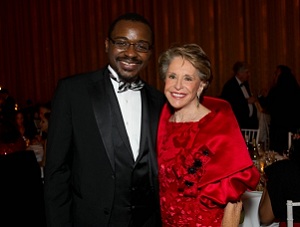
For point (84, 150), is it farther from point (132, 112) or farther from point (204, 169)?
point (204, 169)

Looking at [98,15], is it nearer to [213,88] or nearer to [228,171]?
[213,88]

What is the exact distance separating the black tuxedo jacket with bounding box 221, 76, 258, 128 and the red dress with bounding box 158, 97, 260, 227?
4386 millimetres

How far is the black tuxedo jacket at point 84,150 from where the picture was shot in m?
1.92

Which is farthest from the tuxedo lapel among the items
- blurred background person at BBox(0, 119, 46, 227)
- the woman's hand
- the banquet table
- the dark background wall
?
the dark background wall

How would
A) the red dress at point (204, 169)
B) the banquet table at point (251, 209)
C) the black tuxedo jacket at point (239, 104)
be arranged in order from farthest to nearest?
the black tuxedo jacket at point (239, 104) < the banquet table at point (251, 209) < the red dress at point (204, 169)

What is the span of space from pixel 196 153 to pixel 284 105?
4.50 metres

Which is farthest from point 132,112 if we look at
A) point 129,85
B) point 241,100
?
point 241,100

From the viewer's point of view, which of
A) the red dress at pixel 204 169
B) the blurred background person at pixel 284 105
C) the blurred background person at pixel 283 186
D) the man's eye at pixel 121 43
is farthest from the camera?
the blurred background person at pixel 284 105

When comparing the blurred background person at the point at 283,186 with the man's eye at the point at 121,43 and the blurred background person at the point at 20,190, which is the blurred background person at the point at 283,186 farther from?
the blurred background person at the point at 20,190

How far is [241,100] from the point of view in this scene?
6.32 meters

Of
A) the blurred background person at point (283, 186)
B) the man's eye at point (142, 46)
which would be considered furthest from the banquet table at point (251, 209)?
the man's eye at point (142, 46)

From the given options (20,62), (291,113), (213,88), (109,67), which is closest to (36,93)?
(20,62)

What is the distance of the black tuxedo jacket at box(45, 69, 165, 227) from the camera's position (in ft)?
6.29

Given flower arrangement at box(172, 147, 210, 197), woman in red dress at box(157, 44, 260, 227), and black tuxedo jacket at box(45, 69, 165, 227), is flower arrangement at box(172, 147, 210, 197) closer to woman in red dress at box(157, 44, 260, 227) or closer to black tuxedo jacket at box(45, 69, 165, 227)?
woman in red dress at box(157, 44, 260, 227)
